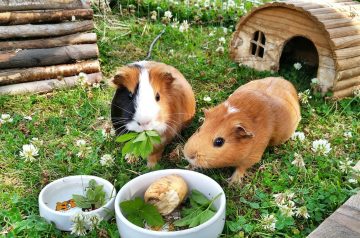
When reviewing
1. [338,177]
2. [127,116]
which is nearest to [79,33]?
[127,116]

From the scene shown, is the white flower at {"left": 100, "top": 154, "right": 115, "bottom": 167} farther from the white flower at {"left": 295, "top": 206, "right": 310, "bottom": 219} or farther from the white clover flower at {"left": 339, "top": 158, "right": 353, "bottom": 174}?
the white clover flower at {"left": 339, "top": 158, "right": 353, "bottom": 174}

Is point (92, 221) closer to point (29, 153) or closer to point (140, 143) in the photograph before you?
point (140, 143)

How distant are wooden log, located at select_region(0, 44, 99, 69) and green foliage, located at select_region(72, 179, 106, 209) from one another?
5.94ft

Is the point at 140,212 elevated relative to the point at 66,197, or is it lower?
elevated

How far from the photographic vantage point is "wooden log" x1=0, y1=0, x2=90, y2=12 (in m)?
3.61

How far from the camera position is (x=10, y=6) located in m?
3.62

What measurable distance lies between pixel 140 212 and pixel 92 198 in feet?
1.11

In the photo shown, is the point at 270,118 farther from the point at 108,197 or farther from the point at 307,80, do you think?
the point at 307,80

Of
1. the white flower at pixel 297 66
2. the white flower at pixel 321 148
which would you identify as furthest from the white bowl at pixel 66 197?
the white flower at pixel 297 66


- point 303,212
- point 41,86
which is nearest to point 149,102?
point 303,212

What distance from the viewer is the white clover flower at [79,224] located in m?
2.08

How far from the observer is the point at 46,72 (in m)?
3.72

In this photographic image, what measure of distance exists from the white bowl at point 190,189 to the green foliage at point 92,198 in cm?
17

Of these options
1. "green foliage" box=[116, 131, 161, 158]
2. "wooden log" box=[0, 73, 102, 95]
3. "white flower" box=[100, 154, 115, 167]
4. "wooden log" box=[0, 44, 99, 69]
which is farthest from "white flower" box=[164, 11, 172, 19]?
"green foliage" box=[116, 131, 161, 158]
